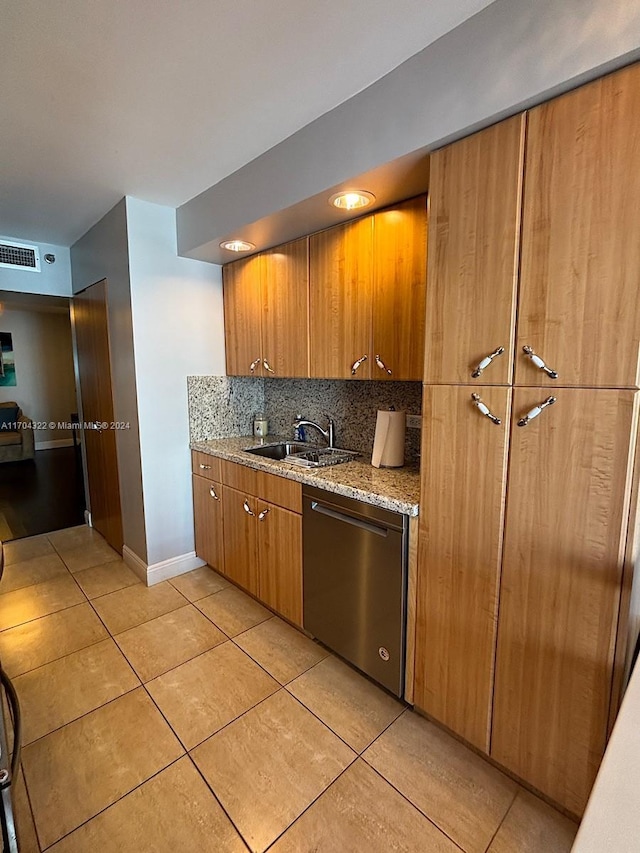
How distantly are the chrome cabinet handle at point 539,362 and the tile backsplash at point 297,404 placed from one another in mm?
980

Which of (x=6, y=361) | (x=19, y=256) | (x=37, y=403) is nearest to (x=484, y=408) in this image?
(x=19, y=256)

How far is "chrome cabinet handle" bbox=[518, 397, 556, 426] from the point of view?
1239 mm

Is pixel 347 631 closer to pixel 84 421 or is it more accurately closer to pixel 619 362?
pixel 619 362

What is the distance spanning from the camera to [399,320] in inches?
75.7

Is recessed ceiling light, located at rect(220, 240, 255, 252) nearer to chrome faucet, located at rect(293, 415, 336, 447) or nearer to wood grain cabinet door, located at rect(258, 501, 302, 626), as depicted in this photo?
chrome faucet, located at rect(293, 415, 336, 447)

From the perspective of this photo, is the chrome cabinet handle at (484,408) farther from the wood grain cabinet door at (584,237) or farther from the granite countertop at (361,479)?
the granite countertop at (361,479)

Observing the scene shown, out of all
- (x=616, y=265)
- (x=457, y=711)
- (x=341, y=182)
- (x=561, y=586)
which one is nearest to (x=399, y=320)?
(x=341, y=182)

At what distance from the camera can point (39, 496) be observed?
4.76 m

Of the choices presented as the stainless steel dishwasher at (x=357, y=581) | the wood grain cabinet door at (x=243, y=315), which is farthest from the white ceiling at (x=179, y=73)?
the stainless steel dishwasher at (x=357, y=581)

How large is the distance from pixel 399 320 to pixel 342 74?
94 cm

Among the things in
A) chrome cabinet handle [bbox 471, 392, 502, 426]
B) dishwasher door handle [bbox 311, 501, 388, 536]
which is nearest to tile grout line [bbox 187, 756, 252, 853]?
dishwasher door handle [bbox 311, 501, 388, 536]

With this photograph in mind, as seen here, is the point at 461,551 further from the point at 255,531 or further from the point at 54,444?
the point at 54,444

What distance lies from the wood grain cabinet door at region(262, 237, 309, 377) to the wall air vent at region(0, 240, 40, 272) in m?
2.07

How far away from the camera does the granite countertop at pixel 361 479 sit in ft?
5.58
